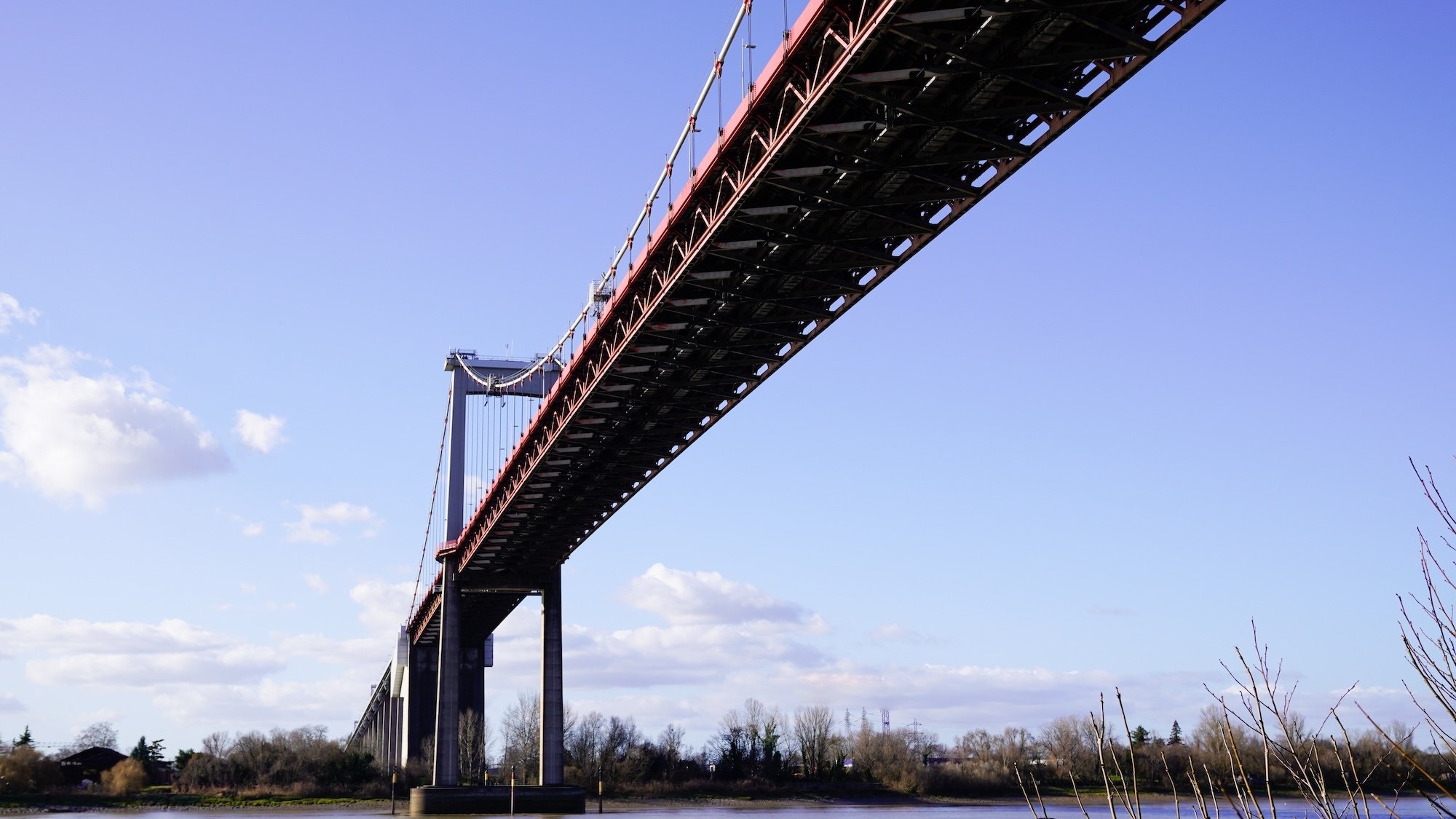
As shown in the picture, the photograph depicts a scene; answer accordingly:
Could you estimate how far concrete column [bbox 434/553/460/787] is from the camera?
57625mm

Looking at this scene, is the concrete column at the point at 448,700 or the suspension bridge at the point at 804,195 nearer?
the suspension bridge at the point at 804,195

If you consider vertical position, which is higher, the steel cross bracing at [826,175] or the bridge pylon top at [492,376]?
the bridge pylon top at [492,376]

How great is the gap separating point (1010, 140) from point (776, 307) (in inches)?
361

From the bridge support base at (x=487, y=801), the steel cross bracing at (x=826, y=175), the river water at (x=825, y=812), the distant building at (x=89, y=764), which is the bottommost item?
the river water at (x=825, y=812)

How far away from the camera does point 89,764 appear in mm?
82500

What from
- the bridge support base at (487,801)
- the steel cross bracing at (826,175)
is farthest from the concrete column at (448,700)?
the steel cross bracing at (826,175)

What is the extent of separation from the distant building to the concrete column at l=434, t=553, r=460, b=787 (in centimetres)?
3218

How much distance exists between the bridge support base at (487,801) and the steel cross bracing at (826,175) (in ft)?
71.9

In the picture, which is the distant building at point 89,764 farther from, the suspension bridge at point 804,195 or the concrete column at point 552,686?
the suspension bridge at point 804,195

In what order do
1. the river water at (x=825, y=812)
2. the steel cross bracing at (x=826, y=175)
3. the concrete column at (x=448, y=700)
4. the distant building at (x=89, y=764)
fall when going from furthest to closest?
1. the distant building at (x=89, y=764)
2. the river water at (x=825, y=812)
3. the concrete column at (x=448, y=700)
4. the steel cross bracing at (x=826, y=175)

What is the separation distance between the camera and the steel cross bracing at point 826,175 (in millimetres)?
18812

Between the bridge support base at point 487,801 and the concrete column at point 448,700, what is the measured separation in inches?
49.1

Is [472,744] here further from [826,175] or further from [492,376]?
[826,175]

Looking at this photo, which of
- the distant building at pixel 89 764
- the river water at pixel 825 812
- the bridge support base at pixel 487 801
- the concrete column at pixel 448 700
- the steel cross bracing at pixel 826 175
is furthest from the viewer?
the distant building at pixel 89 764
